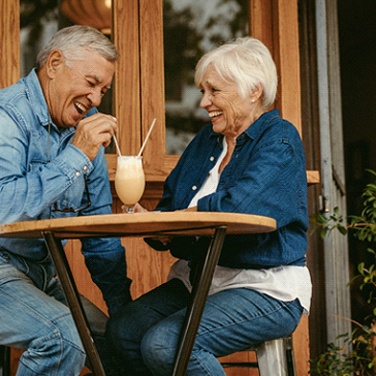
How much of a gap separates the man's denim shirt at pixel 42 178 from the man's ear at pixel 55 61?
53 mm

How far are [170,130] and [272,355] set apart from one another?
139 centimetres

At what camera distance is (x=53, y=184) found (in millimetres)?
2266

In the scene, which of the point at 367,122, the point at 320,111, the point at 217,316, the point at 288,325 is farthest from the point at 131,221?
the point at 367,122

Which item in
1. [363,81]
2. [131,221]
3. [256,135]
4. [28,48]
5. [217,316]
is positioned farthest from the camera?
[363,81]

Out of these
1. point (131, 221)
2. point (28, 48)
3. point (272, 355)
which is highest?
point (28, 48)

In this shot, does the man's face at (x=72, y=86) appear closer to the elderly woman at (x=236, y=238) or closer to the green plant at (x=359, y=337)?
the elderly woman at (x=236, y=238)

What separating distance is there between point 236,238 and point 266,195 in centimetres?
19

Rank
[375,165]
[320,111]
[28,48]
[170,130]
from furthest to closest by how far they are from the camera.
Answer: [375,165] < [320,111] < [170,130] < [28,48]

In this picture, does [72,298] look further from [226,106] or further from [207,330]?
[226,106]

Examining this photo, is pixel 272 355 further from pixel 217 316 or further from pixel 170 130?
pixel 170 130

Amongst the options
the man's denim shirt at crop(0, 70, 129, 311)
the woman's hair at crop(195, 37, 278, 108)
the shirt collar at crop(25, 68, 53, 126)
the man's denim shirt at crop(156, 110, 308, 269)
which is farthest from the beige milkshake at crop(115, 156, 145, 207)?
the woman's hair at crop(195, 37, 278, 108)

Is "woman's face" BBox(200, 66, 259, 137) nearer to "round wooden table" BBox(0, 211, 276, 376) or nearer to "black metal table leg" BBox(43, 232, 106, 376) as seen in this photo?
"round wooden table" BBox(0, 211, 276, 376)

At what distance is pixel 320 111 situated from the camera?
3969 millimetres

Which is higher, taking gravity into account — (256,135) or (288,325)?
(256,135)
